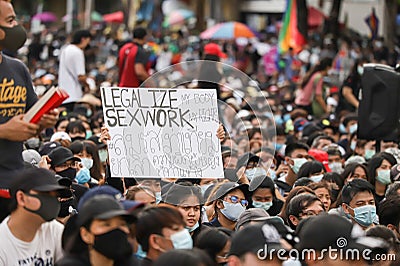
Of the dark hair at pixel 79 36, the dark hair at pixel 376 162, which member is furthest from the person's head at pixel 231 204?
the dark hair at pixel 79 36

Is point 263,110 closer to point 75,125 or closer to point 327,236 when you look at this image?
point 327,236

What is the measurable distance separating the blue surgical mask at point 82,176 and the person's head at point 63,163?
8 centimetres

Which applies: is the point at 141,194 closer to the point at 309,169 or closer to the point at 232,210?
the point at 232,210

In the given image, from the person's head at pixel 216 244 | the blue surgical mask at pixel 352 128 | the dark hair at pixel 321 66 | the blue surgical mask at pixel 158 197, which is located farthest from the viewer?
the dark hair at pixel 321 66

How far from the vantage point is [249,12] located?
45.2 meters

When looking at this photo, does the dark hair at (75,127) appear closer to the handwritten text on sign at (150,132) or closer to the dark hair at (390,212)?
the handwritten text on sign at (150,132)

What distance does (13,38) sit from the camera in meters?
6.08

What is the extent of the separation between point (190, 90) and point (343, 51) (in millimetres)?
18006

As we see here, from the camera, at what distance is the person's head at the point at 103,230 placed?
4.95 m

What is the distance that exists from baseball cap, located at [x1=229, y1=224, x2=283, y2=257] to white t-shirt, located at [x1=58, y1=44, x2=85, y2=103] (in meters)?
8.64

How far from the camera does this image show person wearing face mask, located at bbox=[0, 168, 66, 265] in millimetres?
5293

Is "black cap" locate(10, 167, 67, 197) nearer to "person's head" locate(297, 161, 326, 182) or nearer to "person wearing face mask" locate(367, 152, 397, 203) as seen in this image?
"person's head" locate(297, 161, 326, 182)

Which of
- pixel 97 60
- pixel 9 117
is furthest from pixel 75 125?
pixel 97 60

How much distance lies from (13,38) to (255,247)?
1967mm
